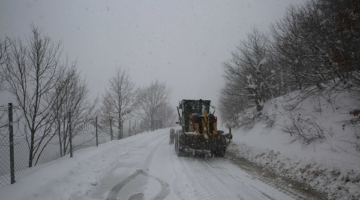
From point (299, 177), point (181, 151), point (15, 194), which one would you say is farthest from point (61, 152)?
point (299, 177)

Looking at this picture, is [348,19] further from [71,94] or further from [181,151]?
[71,94]

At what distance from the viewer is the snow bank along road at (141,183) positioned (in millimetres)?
4328

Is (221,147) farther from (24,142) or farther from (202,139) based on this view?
(24,142)

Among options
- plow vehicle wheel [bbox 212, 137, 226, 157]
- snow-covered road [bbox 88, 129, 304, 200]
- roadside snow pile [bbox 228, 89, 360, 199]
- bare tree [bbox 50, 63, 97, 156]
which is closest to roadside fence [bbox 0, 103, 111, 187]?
bare tree [bbox 50, 63, 97, 156]

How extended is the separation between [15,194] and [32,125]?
4474mm

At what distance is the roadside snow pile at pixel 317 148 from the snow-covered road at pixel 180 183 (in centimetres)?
113

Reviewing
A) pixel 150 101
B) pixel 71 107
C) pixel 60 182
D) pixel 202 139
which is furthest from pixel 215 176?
pixel 150 101

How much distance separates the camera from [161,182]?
5.43 metres

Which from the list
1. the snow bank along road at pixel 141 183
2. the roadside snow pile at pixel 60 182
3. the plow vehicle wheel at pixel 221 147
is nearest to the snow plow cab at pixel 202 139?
the plow vehicle wheel at pixel 221 147

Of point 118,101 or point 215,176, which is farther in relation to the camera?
point 118,101

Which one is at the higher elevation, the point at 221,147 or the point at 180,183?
the point at 221,147

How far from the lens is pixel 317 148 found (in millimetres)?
6316

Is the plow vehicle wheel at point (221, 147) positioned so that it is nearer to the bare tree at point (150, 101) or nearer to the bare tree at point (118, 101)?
the bare tree at point (118, 101)

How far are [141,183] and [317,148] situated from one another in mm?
5502
